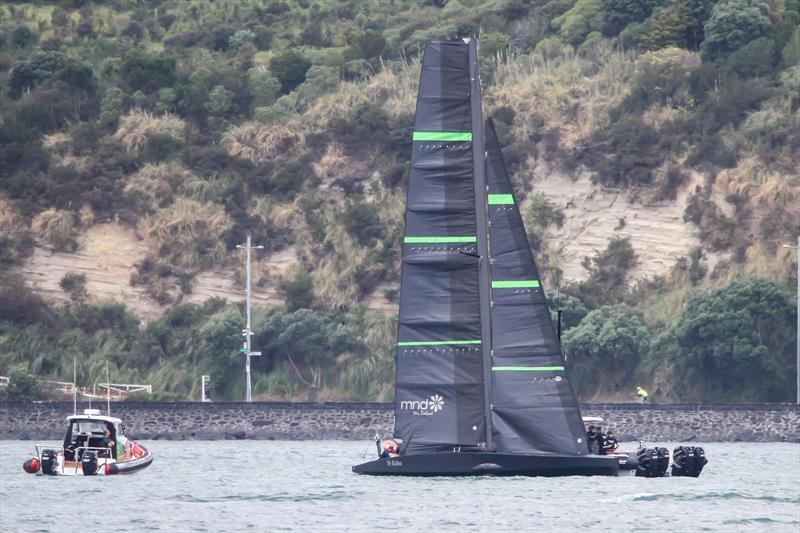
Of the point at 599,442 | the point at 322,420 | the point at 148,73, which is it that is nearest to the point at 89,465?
the point at 599,442

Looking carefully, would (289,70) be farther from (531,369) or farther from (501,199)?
(531,369)

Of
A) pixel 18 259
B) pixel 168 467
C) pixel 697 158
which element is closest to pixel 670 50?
pixel 697 158

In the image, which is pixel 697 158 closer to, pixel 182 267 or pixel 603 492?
pixel 182 267

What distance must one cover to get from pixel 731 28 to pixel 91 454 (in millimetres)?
54927

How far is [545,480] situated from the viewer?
43.7 meters

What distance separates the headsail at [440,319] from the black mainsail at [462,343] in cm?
2

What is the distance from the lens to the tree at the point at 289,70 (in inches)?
3979

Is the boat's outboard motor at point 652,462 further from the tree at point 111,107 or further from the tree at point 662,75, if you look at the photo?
the tree at point 111,107

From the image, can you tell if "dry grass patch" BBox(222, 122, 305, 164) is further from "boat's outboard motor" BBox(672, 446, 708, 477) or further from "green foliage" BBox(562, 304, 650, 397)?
"boat's outboard motor" BBox(672, 446, 708, 477)

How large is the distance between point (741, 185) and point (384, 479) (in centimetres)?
4466

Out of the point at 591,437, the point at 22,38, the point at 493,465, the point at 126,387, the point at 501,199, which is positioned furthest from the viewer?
the point at 22,38

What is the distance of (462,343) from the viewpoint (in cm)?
4212

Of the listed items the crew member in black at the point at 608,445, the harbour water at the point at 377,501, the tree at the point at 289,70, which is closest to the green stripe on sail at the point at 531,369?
the harbour water at the point at 377,501

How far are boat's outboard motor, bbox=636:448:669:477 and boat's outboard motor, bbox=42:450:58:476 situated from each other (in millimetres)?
14824
